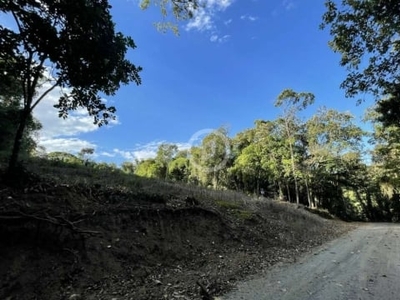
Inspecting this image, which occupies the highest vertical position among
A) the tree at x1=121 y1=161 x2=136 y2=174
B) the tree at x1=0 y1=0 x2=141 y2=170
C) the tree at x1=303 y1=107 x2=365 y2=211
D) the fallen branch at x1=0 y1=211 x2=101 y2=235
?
the tree at x1=121 y1=161 x2=136 y2=174

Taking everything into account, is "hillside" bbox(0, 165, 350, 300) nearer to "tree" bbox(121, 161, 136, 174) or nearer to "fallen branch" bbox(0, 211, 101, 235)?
"fallen branch" bbox(0, 211, 101, 235)

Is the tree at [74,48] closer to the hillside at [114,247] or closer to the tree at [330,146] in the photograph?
the hillside at [114,247]

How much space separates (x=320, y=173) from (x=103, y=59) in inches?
1276

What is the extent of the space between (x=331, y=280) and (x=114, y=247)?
4.82 meters

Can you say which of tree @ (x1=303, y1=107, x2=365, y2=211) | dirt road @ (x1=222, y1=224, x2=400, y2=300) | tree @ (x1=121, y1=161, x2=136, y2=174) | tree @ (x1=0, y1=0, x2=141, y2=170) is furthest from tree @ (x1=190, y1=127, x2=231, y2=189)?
tree @ (x1=121, y1=161, x2=136, y2=174)

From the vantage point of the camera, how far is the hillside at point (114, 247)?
550 centimetres

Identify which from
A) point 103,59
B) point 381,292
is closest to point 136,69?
point 103,59

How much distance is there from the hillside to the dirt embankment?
0.7 inches

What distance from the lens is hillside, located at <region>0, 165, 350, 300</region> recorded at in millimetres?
5496

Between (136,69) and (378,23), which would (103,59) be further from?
(378,23)

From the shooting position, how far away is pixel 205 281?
20.5ft

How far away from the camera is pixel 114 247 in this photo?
692 centimetres

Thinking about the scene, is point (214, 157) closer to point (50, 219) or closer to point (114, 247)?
point (114, 247)

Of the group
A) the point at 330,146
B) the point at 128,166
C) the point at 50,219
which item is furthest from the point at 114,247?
the point at 128,166
